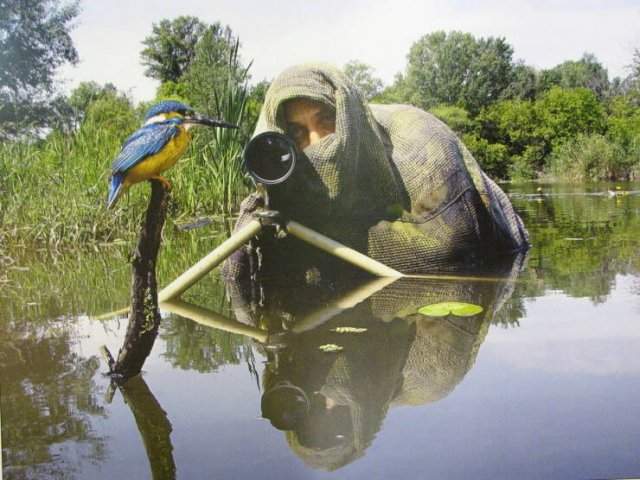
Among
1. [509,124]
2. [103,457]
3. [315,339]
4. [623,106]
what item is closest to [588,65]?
[509,124]

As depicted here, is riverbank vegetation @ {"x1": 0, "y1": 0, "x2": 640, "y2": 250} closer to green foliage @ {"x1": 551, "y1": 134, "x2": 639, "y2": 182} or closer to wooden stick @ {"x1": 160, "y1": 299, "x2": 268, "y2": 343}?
green foliage @ {"x1": 551, "y1": 134, "x2": 639, "y2": 182}

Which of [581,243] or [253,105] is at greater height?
[253,105]

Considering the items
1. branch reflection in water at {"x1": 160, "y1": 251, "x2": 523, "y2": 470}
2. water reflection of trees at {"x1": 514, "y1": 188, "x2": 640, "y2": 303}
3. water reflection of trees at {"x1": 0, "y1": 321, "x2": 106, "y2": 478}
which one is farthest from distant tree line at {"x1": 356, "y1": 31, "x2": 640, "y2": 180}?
water reflection of trees at {"x1": 0, "y1": 321, "x2": 106, "y2": 478}

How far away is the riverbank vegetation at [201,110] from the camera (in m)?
2.27

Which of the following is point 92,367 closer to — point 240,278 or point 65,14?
point 65,14

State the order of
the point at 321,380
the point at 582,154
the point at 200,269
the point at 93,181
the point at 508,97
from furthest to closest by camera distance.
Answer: the point at 582,154 → the point at 508,97 → the point at 93,181 → the point at 200,269 → the point at 321,380

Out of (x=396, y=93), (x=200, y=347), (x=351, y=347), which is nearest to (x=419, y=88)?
(x=396, y=93)

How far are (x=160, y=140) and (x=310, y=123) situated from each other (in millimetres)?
1329

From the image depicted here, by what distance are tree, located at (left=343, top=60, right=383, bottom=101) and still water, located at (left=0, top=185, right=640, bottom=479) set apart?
2.41ft

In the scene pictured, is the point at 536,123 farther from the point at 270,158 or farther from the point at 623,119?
the point at 270,158

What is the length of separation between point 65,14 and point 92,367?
3.14 ft

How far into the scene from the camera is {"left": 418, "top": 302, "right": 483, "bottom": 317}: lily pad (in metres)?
2.59

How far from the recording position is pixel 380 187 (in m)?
3.22

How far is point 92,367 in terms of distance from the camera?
6.87ft
